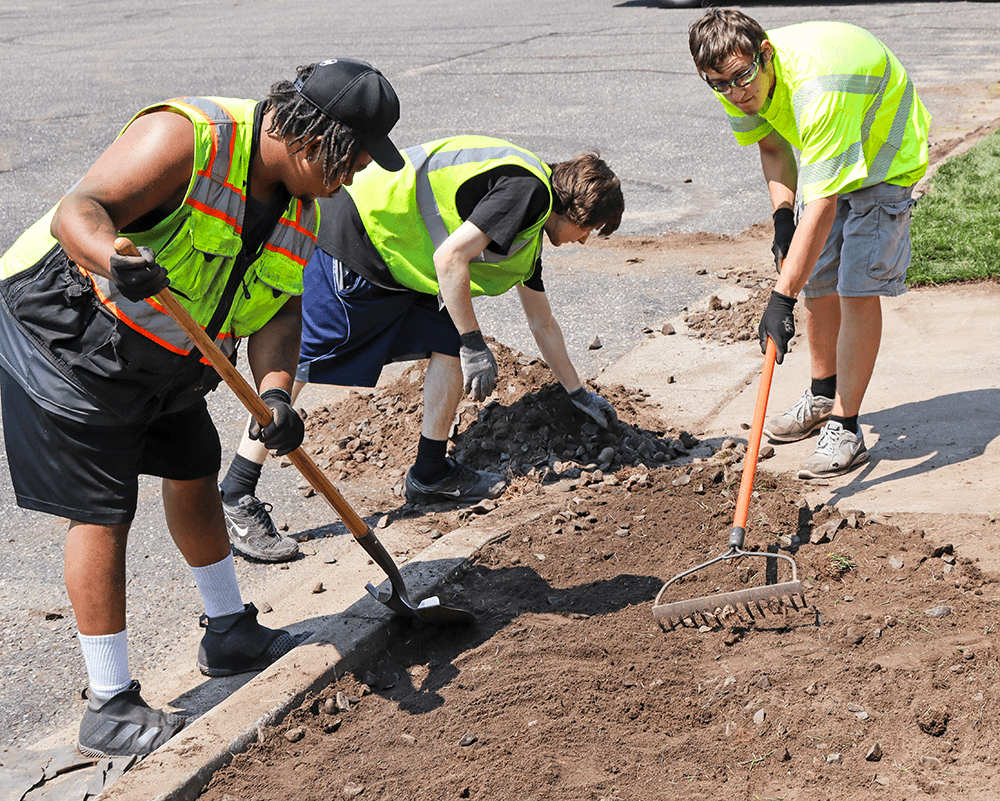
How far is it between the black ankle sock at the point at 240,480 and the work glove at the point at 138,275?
6.63 feet

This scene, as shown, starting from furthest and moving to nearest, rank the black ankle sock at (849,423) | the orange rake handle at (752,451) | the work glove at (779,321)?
1. the black ankle sock at (849,423)
2. the work glove at (779,321)
3. the orange rake handle at (752,451)

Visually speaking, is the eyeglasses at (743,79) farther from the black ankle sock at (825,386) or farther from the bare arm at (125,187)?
the bare arm at (125,187)

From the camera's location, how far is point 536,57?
15.4 metres

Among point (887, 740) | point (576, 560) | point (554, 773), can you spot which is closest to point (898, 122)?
point (576, 560)

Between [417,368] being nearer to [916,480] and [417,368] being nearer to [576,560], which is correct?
[576,560]

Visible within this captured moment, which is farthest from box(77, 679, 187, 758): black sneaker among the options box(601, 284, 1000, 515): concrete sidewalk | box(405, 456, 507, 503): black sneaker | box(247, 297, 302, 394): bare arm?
box(601, 284, 1000, 515): concrete sidewalk

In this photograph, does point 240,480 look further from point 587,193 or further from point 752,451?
point 752,451

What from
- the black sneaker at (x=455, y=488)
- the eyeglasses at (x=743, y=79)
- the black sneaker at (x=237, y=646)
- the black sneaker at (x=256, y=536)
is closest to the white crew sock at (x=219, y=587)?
the black sneaker at (x=237, y=646)

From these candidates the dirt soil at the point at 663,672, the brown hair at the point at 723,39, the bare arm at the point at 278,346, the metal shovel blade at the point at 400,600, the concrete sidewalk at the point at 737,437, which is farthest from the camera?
the brown hair at the point at 723,39

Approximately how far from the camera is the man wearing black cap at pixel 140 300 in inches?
106

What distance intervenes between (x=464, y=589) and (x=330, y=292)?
1.58 meters

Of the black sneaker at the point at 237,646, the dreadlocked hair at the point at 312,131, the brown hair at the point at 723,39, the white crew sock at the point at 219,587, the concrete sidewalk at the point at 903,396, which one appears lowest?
the concrete sidewalk at the point at 903,396

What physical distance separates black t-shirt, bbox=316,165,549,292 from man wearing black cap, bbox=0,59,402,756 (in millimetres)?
1247

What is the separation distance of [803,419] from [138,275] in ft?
11.4
